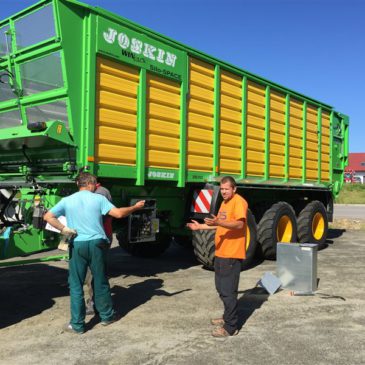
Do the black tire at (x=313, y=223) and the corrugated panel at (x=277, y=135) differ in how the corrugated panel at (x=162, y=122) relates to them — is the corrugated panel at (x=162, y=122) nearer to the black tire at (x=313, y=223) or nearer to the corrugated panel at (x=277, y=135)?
the corrugated panel at (x=277, y=135)

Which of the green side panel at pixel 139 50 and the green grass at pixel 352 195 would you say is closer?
the green side panel at pixel 139 50

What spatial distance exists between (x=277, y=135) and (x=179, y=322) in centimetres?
533

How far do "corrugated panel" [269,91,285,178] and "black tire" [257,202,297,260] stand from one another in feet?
2.58

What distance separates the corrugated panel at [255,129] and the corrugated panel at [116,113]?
9.55ft

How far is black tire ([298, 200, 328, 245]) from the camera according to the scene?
9305mm

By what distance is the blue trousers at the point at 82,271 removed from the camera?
4.29m

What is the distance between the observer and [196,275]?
22.9ft

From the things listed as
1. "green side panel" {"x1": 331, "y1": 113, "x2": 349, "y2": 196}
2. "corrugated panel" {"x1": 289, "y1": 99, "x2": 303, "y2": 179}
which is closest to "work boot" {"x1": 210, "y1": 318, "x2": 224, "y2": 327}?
"corrugated panel" {"x1": 289, "y1": 99, "x2": 303, "y2": 179}

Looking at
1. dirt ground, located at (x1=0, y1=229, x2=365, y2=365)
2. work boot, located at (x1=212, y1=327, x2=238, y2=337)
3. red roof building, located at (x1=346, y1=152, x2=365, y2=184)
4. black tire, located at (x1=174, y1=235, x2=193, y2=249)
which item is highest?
red roof building, located at (x1=346, y1=152, x2=365, y2=184)

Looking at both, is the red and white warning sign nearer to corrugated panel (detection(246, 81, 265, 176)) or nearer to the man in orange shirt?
corrugated panel (detection(246, 81, 265, 176))

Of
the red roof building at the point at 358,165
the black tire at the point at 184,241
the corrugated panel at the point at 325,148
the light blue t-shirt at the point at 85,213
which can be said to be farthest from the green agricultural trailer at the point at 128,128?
the red roof building at the point at 358,165

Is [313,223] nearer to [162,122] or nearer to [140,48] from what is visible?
[162,122]

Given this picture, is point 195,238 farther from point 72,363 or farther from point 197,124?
point 72,363

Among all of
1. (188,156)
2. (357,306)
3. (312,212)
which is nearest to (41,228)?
(188,156)
